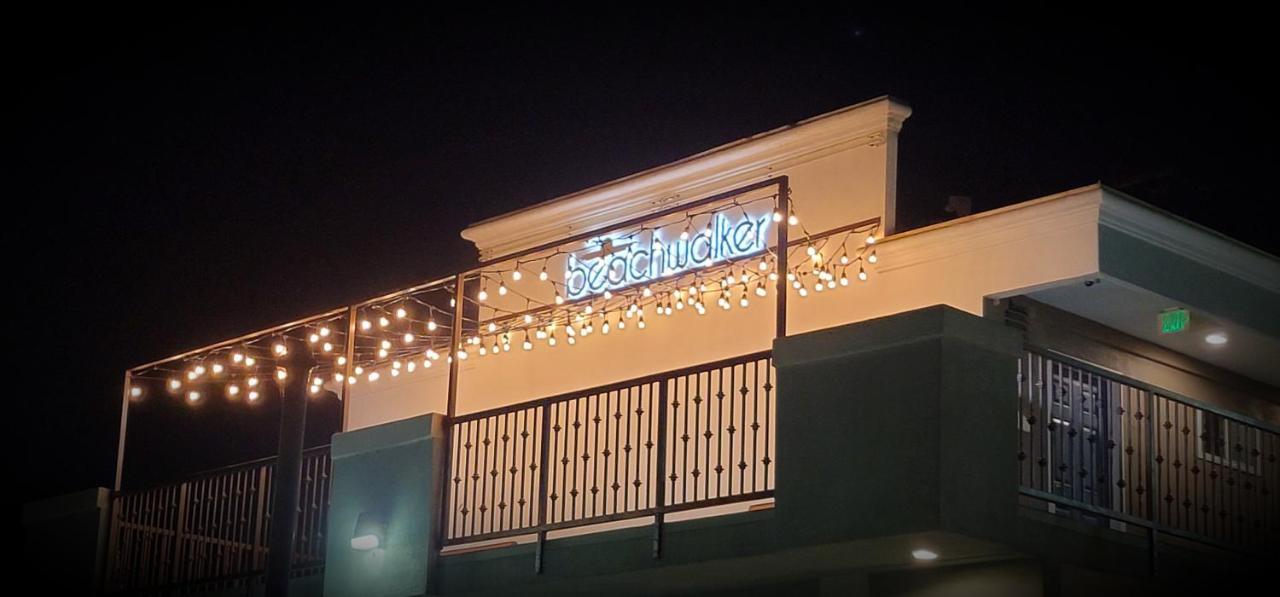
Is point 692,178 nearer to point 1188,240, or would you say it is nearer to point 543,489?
point 543,489

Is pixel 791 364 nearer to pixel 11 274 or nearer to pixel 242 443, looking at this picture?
pixel 242 443

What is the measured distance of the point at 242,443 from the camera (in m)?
25.1

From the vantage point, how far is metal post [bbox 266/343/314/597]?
52.9 ft

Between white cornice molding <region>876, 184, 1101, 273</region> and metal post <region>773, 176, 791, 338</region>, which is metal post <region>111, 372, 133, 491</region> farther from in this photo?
metal post <region>773, 176, 791, 338</region>

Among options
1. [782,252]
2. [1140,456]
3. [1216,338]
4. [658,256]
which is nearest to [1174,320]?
[1216,338]

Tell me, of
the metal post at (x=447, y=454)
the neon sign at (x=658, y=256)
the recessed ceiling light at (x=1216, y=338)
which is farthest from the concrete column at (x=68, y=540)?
the recessed ceiling light at (x=1216, y=338)

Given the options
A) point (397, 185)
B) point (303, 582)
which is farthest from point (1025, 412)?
point (397, 185)

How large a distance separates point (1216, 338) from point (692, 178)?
16.2 feet

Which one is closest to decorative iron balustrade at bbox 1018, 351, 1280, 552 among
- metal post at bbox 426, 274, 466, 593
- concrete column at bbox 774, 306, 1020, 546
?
concrete column at bbox 774, 306, 1020, 546

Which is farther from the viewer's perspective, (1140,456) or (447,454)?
(447,454)

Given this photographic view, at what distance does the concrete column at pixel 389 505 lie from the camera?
1458 centimetres

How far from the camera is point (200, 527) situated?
17.6m

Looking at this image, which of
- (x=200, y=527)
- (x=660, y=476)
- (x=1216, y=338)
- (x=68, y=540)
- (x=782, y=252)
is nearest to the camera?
(x=782, y=252)

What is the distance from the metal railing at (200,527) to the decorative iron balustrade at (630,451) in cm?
177
